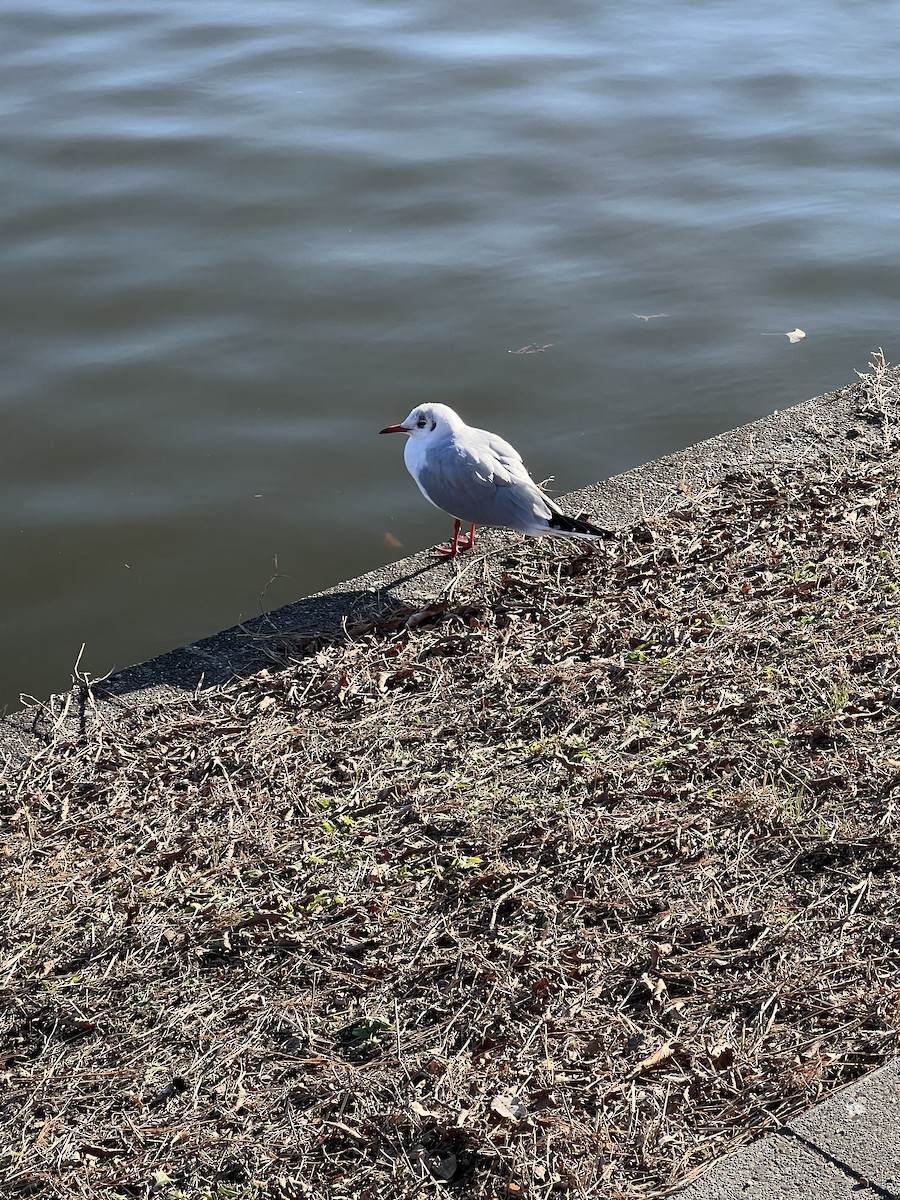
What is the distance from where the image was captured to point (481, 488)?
4.75 meters

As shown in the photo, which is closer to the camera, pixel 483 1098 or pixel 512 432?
pixel 483 1098

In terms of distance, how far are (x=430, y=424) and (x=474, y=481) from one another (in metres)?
0.35

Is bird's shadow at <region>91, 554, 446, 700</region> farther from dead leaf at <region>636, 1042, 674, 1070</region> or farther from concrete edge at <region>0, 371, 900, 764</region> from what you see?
dead leaf at <region>636, 1042, 674, 1070</region>

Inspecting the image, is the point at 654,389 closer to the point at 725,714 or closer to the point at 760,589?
the point at 760,589

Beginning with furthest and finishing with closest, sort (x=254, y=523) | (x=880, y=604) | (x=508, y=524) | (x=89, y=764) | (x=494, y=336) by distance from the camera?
1. (x=494, y=336)
2. (x=254, y=523)
3. (x=508, y=524)
4. (x=880, y=604)
5. (x=89, y=764)

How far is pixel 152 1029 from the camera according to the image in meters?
2.96

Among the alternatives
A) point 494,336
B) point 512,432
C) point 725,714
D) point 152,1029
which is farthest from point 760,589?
point 494,336

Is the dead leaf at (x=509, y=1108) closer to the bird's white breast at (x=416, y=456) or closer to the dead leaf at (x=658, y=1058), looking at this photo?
the dead leaf at (x=658, y=1058)

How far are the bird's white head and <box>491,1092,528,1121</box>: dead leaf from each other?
274cm

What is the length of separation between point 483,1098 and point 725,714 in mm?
1568

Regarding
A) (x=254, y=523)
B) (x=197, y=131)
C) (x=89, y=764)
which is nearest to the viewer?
(x=89, y=764)

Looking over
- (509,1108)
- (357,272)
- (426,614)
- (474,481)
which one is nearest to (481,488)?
(474,481)

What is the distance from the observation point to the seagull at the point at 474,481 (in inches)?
185

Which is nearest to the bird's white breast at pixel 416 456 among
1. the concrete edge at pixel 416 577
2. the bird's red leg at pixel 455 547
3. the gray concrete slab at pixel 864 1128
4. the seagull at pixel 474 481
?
the seagull at pixel 474 481
